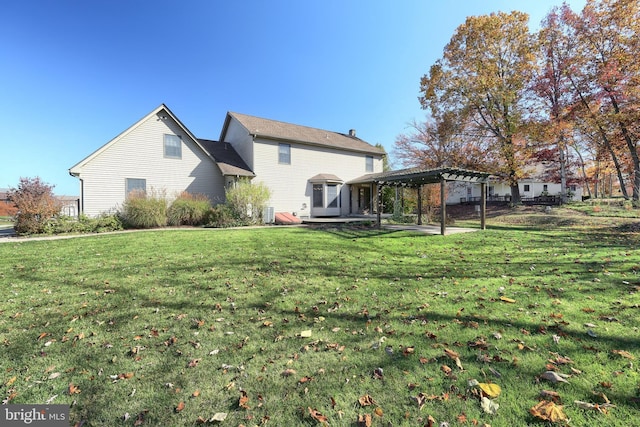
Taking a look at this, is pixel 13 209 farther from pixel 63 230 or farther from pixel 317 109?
pixel 317 109

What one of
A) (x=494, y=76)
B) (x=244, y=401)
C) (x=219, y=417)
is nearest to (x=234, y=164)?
(x=244, y=401)

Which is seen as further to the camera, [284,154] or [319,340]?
[284,154]

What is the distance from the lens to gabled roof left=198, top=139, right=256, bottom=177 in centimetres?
1717

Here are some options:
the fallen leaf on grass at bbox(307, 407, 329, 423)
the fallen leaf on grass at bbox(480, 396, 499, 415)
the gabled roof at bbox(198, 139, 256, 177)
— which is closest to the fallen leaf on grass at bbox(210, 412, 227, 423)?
the fallen leaf on grass at bbox(307, 407, 329, 423)

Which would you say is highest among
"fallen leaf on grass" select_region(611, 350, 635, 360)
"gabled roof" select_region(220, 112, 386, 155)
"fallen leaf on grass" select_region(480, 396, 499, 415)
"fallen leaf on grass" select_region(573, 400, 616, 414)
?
"gabled roof" select_region(220, 112, 386, 155)

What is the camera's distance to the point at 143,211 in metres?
13.6

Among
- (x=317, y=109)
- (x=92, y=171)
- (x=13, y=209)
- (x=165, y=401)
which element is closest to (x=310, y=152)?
(x=317, y=109)

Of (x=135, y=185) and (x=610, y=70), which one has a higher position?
(x=610, y=70)

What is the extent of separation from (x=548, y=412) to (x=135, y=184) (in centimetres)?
1875

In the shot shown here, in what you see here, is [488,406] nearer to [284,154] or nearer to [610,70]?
[284,154]

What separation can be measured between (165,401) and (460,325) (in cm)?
319

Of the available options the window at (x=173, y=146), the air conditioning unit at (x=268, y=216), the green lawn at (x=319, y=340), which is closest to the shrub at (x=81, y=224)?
the window at (x=173, y=146)

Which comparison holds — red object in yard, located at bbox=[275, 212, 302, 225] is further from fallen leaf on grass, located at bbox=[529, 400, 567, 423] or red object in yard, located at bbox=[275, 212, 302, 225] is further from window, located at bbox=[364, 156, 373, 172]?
fallen leaf on grass, located at bbox=[529, 400, 567, 423]

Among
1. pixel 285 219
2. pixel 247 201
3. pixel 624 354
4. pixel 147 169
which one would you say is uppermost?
pixel 147 169
